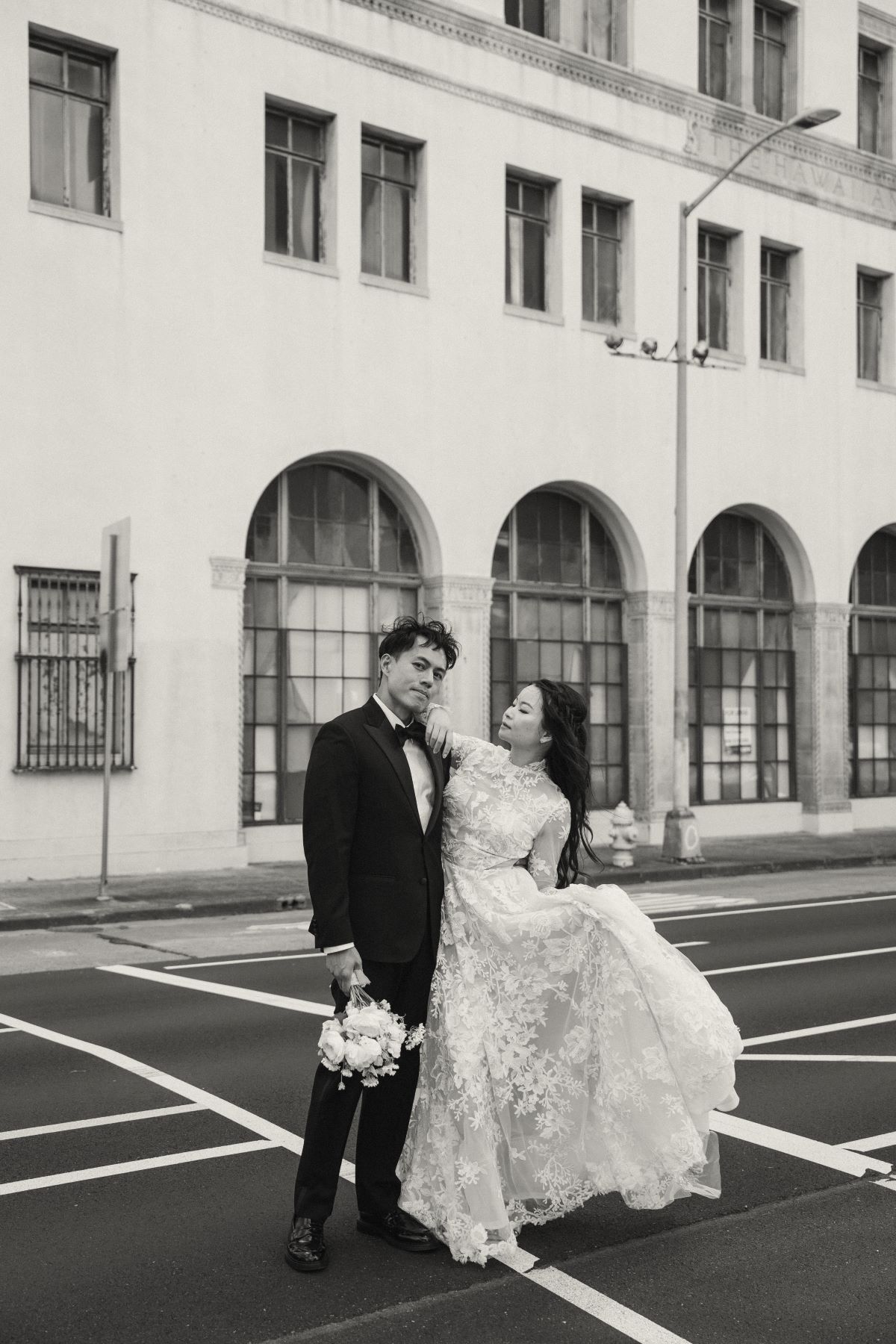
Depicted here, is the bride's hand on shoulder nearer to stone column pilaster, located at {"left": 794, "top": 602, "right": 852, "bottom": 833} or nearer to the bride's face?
the bride's face

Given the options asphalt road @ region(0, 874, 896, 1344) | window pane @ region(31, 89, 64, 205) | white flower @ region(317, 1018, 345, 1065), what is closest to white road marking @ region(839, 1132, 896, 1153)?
asphalt road @ region(0, 874, 896, 1344)

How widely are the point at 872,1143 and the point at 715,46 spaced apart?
2186cm

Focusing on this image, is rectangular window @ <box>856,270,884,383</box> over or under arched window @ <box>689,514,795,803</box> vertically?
over

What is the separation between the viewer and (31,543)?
1630 cm

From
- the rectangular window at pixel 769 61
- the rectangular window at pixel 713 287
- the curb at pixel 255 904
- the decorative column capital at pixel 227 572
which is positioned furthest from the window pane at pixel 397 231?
the curb at pixel 255 904

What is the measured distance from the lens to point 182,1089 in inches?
274

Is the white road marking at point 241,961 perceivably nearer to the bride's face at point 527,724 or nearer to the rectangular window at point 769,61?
the bride's face at point 527,724

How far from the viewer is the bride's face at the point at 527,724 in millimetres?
5078

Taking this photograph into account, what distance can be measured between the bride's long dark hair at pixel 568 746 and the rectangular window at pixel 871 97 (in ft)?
79.9

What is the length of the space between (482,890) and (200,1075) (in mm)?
2952

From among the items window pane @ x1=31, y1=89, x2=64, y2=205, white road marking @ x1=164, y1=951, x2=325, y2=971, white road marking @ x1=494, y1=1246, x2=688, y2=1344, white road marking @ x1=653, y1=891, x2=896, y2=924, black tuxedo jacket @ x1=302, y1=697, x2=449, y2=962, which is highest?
window pane @ x1=31, y1=89, x2=64, y2=205

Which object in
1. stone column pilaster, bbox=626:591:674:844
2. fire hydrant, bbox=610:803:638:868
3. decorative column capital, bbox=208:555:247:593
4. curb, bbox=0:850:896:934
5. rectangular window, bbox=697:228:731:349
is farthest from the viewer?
rectangular window, bbox=697:228:731:349

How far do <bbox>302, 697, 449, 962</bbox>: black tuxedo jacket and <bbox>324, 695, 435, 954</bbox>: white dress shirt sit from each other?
0.21 ft

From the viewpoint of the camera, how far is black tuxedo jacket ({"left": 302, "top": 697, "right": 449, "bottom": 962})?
4.72 metres
